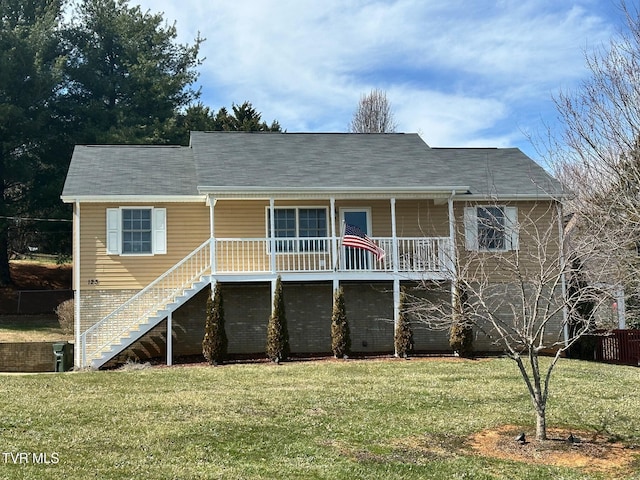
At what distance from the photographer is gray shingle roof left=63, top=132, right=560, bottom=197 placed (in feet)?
59.8

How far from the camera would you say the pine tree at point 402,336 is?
17297mm

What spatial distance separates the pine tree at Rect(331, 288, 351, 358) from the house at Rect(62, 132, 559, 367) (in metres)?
0.68

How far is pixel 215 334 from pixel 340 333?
317cm

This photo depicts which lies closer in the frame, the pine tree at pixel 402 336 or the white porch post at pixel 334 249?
the pine tree at pixel 402 336

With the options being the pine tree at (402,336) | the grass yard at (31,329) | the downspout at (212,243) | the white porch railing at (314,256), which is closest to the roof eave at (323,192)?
the downspout at (212,243)

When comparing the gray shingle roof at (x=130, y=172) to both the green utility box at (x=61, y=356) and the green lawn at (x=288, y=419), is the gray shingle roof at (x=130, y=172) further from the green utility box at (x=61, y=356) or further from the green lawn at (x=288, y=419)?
the green lawn at (x=288, y=419)

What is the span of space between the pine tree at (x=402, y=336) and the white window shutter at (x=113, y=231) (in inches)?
306

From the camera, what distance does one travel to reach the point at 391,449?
328 inches

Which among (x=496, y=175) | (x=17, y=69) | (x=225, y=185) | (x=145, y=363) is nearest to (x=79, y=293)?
(x=145, y=363)

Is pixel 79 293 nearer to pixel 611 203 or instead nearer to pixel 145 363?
pixel 145 363

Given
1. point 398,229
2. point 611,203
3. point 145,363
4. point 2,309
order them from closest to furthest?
point 611,203
point 145,363
point 398,229
point 2,309

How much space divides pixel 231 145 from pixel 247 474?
15580 millimetres

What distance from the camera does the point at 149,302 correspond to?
57.8ft

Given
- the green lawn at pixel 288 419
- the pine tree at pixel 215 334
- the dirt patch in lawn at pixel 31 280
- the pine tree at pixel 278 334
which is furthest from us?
the dirt patch in lawn at pixel 31 280
